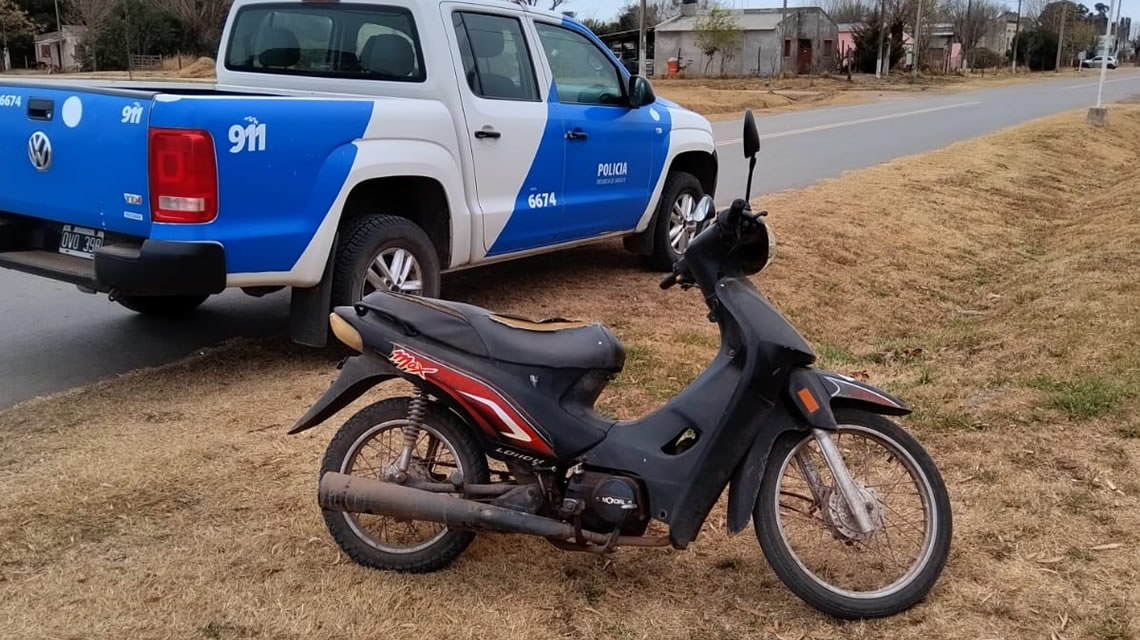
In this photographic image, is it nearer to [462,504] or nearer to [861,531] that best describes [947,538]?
[861,531]

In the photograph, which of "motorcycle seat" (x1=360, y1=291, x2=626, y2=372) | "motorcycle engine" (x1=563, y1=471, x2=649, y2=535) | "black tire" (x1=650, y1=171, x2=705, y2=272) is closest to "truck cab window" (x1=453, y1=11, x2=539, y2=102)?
"black tire" (x1=650, y1=171, x2=705, y2=272)

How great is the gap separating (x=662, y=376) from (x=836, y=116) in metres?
24.8

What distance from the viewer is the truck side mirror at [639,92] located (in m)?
7.61

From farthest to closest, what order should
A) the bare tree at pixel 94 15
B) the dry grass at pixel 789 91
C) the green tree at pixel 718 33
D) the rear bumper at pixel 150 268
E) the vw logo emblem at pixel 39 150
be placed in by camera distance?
1. the green tree at pixel 718 33
2. the bare tree at pixel 94 15
3. the dry grass at pixel 789 91
4. the vw logo emblem at pixel 39 150
5. the rear bumper at pixel 150 268

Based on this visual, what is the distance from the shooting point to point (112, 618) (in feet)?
11.3

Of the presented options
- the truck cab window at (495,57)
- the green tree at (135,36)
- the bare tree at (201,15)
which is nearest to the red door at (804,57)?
the bare tree at (201,15)

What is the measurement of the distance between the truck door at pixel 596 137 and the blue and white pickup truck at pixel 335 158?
0.02m

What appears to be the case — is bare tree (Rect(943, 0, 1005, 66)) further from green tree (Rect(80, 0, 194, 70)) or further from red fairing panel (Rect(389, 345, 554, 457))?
red fairing panel (Rect(389, 345, 554, 457))

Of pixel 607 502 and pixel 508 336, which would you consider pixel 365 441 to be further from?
pixel 607 502

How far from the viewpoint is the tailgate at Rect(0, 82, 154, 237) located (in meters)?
5.03

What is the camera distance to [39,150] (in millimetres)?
5387

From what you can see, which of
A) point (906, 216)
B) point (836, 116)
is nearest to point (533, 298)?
point (906, 216)

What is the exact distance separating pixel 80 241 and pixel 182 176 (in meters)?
0.95

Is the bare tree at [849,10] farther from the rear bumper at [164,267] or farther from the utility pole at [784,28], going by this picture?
the rear bumper at [164,267]
